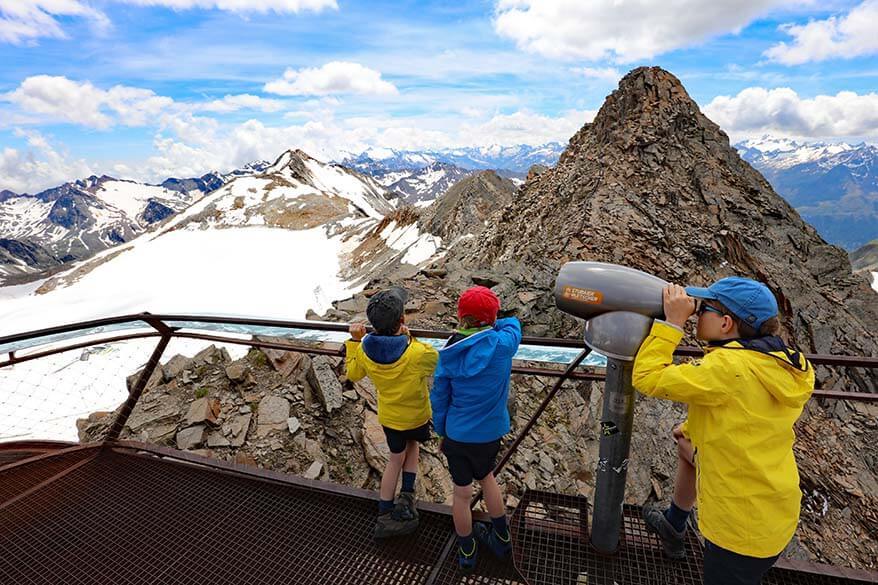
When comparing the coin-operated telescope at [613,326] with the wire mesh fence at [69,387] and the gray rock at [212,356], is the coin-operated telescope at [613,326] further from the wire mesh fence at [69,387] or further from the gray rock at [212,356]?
the wire mesh fence at [69,387]

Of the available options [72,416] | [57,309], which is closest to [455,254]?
[72,416]

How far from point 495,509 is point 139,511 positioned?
2.67 m

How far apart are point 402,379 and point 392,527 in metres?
1.01

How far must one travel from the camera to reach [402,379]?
10.2 feet

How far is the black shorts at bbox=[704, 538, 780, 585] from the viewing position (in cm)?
216

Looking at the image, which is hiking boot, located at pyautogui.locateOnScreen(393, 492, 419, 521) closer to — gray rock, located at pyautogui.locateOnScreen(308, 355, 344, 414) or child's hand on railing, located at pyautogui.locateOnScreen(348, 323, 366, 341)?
child's hand on railing, located at pyautogui.locateOnScreen(348, 323, 366, 341)

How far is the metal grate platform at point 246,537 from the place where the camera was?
9.63 feet

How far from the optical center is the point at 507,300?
1126 centimetres

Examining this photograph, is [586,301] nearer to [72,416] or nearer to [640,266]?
[640,266]

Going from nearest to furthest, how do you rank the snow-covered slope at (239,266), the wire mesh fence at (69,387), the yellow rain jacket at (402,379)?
the yellow rain jacket at (402,379) < the wire mesh fence at (69,387) < the snow-covered slope at (239,266)

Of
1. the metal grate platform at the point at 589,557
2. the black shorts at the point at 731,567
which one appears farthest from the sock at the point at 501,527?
the black shorts at the point at 731,567

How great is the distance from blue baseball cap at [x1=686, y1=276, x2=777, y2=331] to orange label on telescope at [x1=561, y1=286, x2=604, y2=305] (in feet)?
1.50

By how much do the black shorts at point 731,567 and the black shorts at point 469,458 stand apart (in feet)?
3.81

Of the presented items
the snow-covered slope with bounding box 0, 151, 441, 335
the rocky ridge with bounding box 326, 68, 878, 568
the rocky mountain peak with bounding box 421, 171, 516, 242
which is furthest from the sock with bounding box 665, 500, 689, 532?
the rocky mountain peak with bounding box 421, 171, 516, 242
